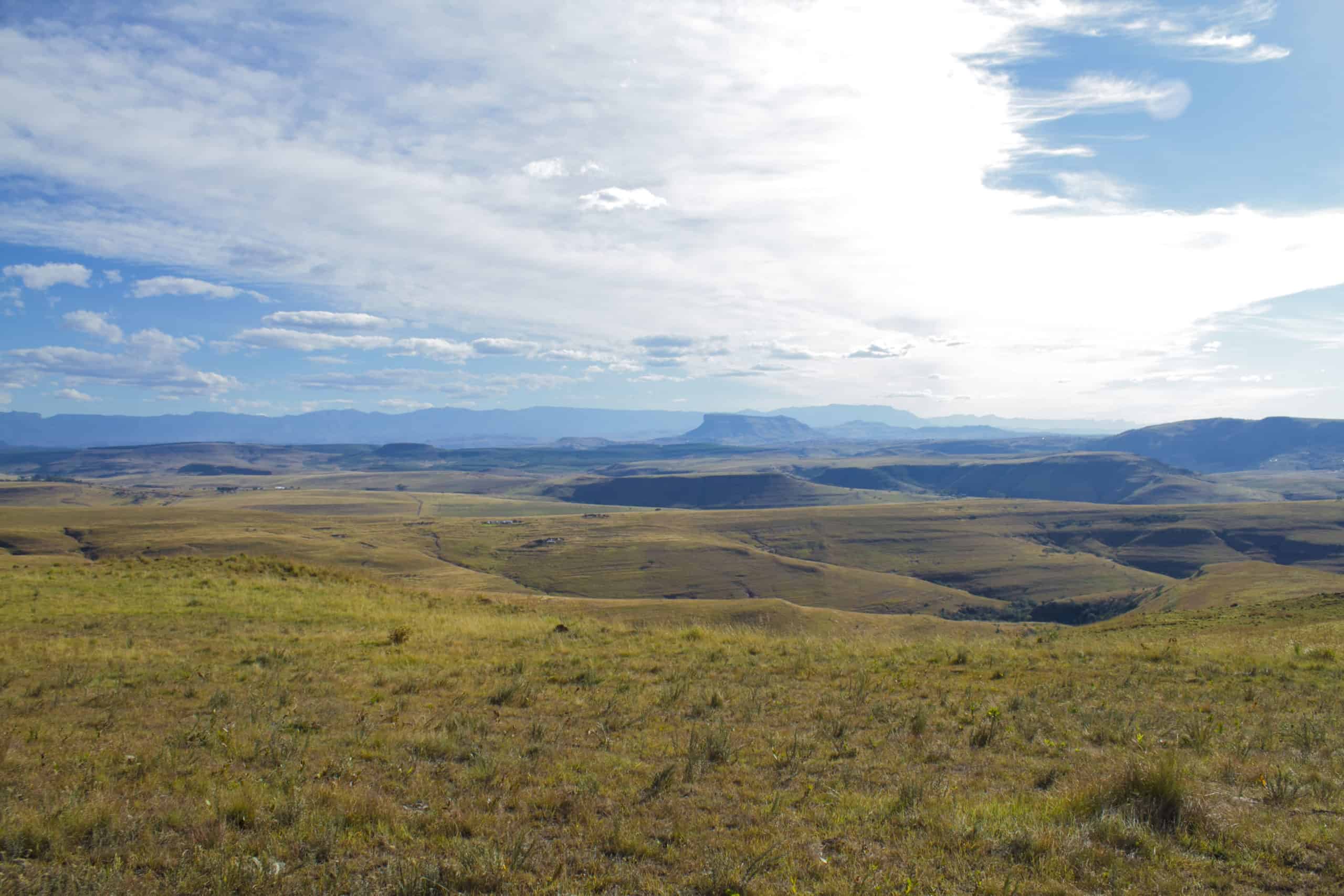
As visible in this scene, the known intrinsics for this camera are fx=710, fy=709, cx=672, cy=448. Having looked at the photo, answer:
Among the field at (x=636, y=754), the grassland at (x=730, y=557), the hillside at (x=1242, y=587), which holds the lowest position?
the grassland at (x=730, y=557)

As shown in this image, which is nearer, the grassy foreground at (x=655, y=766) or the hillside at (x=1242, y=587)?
the grassy foreground at (x=655, y=766)

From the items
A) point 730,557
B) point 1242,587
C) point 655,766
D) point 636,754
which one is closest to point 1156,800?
point 655,766

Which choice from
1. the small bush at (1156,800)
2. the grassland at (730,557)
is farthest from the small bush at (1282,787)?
the grassland at (730,557)

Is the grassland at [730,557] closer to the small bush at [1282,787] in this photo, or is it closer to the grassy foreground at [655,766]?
the grassy foreground at [655,766]

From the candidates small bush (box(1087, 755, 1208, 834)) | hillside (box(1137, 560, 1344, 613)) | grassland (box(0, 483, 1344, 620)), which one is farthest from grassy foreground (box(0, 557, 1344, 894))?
grassland (box(0, 483, 1344, 620))

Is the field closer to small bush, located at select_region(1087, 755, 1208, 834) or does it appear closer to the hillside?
small bush, located at select_region(1087, 755, 1208, 834)

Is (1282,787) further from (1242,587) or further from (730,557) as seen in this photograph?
(730,557)

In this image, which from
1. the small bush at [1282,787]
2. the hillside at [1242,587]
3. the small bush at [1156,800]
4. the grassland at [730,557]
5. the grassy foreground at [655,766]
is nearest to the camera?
the grassy foreground at [655,766]

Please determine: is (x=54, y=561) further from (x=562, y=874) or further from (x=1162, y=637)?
(x=1162, y=637)

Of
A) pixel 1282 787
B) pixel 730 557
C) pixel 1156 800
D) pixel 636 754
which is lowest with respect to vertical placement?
pixel 730 557

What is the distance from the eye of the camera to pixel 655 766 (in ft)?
33.3

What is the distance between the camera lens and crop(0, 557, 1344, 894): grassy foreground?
704cm

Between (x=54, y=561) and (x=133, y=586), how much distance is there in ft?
54.0

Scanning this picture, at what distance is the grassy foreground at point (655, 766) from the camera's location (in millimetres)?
7035
